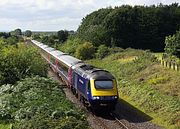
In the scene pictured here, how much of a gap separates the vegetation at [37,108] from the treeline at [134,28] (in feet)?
166

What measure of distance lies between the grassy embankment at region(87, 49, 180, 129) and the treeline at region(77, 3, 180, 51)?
26984 millimetres

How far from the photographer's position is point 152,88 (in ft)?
111

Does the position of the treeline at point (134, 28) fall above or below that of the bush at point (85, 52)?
above

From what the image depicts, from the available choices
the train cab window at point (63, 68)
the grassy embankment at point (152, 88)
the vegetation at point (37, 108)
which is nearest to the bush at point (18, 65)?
the train cab window at point (63, 68)

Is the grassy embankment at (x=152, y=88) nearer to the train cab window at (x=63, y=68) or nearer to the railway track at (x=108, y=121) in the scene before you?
the railway track at (x=108, y=121)

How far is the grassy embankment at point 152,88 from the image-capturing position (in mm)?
27597

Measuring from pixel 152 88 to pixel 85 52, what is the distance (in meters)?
36.3

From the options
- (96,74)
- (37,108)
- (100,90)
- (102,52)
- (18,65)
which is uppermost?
(18,65)

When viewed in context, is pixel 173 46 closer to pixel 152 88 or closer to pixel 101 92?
pixel 152 88

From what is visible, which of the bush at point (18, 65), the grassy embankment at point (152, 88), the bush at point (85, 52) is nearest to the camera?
the grassy embankment at point (152, 88)

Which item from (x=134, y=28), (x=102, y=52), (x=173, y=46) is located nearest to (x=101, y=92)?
(x=173, y=46)

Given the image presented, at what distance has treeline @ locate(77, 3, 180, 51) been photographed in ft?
252

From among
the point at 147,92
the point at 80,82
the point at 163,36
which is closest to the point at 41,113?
the point at 80,82

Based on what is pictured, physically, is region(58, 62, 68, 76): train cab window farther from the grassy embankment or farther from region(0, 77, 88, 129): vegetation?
region(0, 77, 88, 129): vegetation
